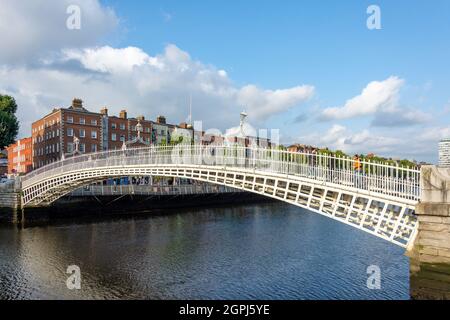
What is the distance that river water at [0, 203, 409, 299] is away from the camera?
15.1 metres

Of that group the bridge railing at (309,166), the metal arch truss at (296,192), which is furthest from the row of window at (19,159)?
the bridge railing at (309,166)

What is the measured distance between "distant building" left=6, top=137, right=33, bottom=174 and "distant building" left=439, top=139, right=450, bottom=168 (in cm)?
7233

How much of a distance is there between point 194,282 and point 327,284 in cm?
550

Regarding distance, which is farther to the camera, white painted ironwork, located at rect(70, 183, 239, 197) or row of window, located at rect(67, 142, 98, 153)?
row of window, located at rect(67, 142, 98, 153)

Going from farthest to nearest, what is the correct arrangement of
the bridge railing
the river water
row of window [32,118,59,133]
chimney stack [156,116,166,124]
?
chimney stack [156,116,166,124] < row of window [32,118,59,133] < the river water < the bridge railing

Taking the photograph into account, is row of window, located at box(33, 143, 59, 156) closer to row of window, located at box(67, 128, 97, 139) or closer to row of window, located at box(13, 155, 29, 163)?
row of window, located at box(67, 128, 97, 139)

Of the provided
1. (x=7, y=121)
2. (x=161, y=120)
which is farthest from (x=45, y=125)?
(x=161, y=120)

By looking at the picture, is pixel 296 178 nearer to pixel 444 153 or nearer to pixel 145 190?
pixel 444 153

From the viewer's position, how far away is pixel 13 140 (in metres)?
51.6

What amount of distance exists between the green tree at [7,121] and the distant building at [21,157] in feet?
65.2

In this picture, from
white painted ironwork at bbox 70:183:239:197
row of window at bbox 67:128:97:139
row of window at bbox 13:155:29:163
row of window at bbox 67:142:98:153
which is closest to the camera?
white painted ironwork at bbox 70:183:239:197

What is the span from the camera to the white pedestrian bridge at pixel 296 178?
510 inches

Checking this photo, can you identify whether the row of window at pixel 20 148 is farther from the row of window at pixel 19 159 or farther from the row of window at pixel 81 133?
the row of window at pixel 81 133

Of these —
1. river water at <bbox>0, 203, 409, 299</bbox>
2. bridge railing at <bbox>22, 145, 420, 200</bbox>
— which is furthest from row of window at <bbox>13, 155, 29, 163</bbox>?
bridge railing at <bbox>22, 145, 420, 200</bbox>
